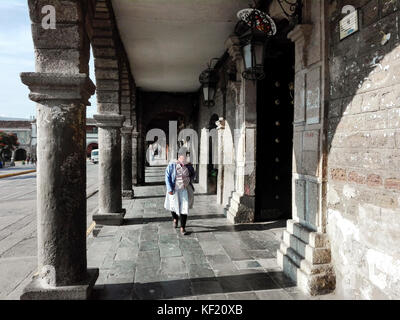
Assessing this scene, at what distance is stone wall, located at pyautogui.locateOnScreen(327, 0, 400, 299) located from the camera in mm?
2084

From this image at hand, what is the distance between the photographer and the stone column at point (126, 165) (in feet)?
28.1

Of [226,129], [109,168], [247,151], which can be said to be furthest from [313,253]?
[226,129]

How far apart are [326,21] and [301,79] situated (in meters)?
0.60

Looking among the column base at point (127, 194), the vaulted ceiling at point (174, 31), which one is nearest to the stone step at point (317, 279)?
the vaulted ceiling at point (174, 31)

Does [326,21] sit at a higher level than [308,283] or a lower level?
higher

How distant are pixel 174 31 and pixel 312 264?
4910mm

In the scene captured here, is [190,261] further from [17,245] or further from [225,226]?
[17,245]

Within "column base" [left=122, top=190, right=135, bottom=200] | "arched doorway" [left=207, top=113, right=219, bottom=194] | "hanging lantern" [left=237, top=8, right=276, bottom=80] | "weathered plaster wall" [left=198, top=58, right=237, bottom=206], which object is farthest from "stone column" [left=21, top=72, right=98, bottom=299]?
"arched doorway" [left=207, top=113, right=219, bottom=194]

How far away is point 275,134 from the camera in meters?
5.73

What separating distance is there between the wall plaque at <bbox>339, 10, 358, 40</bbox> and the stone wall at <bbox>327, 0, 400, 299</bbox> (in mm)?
38

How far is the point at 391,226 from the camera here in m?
2.08

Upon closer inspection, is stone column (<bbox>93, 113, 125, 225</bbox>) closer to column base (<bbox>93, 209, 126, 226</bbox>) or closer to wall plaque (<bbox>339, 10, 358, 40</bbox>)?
Result: column base (<bbox>93, 209, 126, 226</bbox>)
